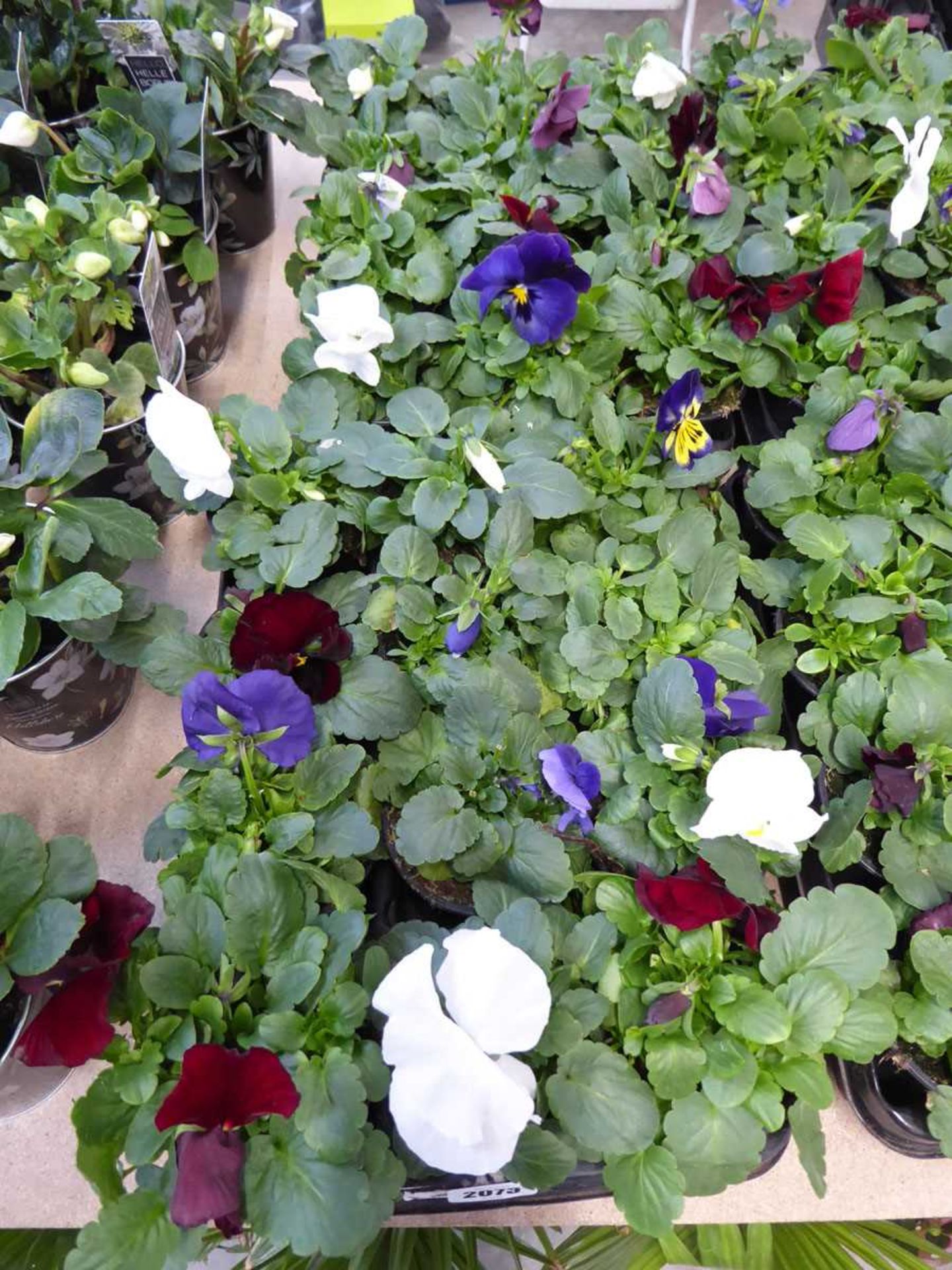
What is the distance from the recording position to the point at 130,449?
1.09 metres

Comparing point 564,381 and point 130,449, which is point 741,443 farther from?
point 130,449

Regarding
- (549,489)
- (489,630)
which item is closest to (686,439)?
(549,489)

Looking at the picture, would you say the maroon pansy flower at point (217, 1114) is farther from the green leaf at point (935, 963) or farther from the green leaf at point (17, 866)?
the green leaf at point (935, 963)

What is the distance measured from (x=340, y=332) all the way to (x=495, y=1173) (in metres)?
0.82

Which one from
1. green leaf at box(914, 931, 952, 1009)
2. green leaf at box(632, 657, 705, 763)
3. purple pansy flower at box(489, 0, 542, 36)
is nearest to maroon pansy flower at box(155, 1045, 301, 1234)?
green leaf at box(632, 657, 705, 763)

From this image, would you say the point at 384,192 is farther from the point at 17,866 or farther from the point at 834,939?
the point at 834,939

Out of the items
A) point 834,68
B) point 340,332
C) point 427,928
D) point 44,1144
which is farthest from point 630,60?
point 44,1144

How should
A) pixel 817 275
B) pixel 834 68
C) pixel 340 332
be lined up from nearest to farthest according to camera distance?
pixel 340 332, pixel 817 275, pixel 834 68

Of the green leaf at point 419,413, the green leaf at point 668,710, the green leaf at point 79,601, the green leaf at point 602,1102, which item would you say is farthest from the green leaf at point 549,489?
the green leaf at point 602,1102

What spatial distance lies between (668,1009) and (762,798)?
19cm

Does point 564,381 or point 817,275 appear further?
point 817,275

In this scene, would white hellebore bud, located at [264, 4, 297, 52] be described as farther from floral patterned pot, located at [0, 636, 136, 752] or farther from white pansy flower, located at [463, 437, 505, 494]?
floral patterned pot, located at [0, 636, 136, 752]

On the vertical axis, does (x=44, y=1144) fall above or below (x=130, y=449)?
below

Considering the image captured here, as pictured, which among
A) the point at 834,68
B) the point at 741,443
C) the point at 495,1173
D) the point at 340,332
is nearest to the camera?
the point at 495,1173
